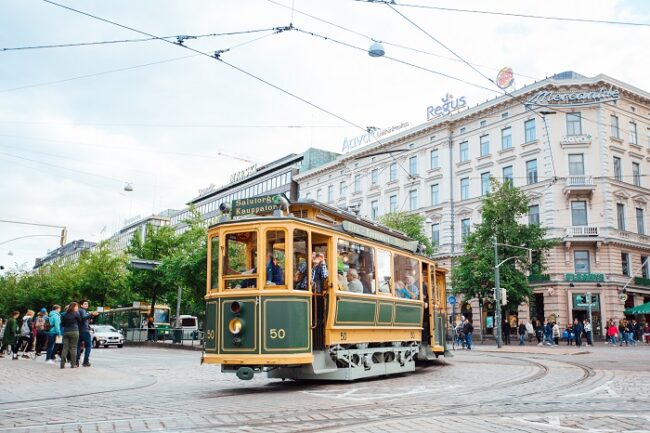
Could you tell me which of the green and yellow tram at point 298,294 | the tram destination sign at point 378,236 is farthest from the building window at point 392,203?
the green and yellow tram at point 298,294

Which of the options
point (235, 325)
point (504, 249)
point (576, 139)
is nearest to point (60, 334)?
point (235, 325)

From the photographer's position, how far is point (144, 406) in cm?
875

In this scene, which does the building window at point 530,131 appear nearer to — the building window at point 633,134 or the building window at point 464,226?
the building window at point 633,134

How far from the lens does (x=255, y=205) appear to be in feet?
38.6

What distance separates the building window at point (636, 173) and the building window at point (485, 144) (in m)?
10.3

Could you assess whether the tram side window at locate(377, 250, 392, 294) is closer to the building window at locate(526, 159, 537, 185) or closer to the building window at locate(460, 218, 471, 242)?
the building window at locate(526, 159, 537, 185)

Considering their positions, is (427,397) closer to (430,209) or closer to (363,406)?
(363,406)

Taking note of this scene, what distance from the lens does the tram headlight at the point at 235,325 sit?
10.6m

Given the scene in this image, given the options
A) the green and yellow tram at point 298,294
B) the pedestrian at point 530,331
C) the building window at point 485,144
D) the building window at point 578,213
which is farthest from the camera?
the building window at point 485,144

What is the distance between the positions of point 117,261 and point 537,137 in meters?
34.8

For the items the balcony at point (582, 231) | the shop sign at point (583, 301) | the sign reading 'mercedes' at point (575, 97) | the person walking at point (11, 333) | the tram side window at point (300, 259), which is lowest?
the person walking at point (11, 333)

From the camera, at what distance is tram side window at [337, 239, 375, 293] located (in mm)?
11875

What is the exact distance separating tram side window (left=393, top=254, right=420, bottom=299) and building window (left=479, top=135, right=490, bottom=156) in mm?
35471

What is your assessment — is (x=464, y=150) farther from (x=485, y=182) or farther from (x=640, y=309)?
(x=640, y=309)
